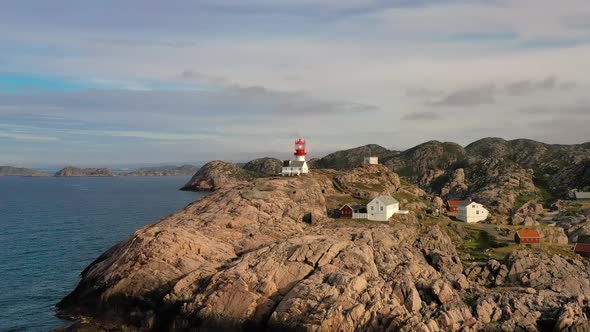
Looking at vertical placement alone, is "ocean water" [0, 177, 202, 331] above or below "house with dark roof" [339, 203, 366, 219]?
below

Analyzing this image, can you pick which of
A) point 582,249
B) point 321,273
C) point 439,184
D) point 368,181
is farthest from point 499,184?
point 321,273

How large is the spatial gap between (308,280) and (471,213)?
6754 centimetres

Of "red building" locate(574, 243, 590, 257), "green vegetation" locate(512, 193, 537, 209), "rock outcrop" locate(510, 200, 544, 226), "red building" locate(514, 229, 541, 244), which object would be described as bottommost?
"red building" locate(574, 243, 590, 257)

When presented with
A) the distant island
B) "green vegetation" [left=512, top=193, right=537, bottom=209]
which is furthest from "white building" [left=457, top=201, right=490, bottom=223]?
"green vegetation" [left=512, top=193, right=537, bottom=209]

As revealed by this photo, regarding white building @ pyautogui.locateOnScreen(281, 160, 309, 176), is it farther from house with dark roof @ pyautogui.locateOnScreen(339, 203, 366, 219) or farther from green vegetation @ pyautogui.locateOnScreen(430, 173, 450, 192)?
green vegetation @ pyautogui.locateOnScreen(430, 173, 450, 192)

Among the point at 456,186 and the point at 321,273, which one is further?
the point at 456,186

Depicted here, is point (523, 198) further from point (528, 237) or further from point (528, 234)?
point (528, 237)

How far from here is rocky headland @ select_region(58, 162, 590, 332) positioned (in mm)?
52594

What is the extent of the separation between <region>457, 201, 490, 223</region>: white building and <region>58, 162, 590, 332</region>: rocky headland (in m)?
24.2

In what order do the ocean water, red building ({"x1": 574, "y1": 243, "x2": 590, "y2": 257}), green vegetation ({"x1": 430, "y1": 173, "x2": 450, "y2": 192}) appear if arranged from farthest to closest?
green vegetation ({"x1": 430, "y1": 173, "x2": 450, "y2": 192}), red building ({"x1": 574, "y1": 243, "x2": 590, "y2": 257}), the ocean water

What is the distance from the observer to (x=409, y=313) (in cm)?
5178

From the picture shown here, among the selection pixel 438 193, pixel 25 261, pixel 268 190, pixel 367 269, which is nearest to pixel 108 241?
pixel 25 261

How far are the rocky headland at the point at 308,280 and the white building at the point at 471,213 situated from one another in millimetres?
24166

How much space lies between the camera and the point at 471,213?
11275 cm
